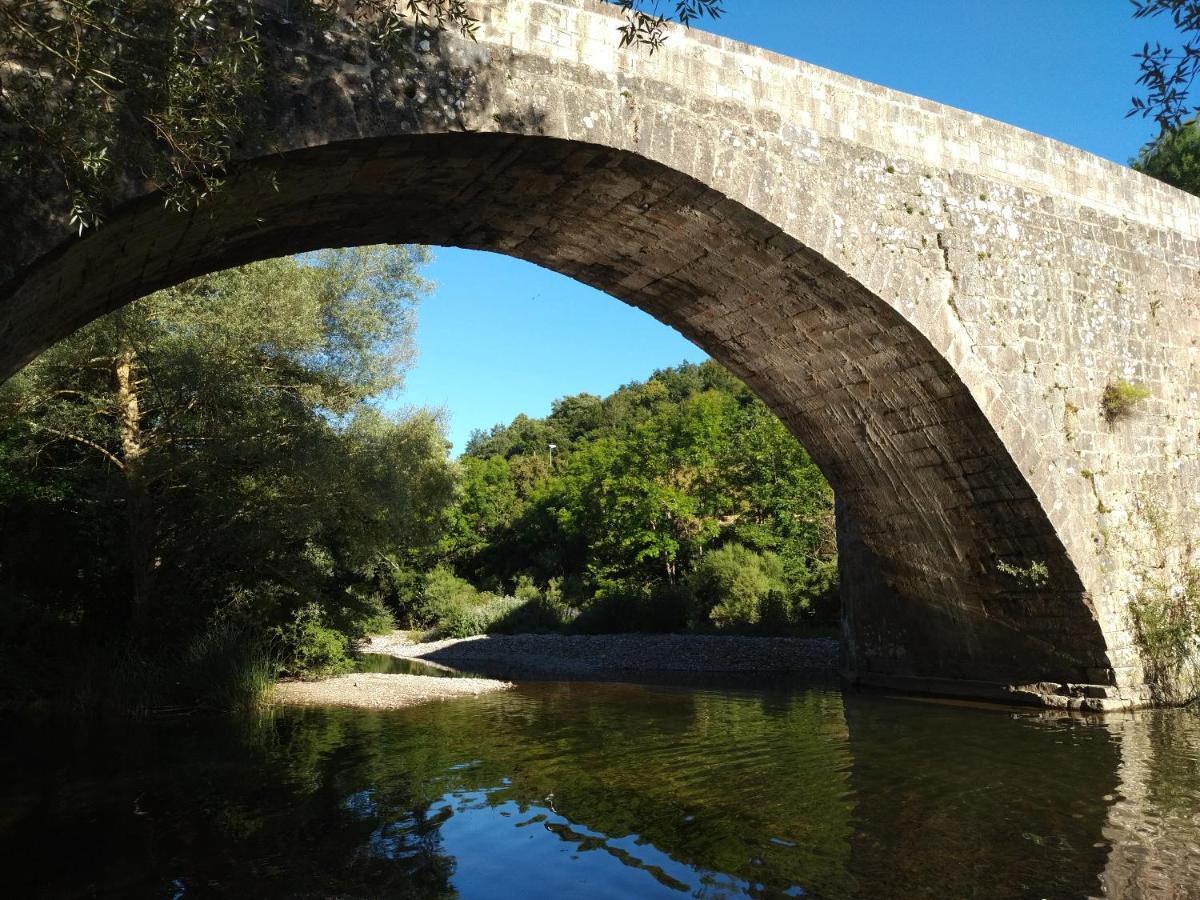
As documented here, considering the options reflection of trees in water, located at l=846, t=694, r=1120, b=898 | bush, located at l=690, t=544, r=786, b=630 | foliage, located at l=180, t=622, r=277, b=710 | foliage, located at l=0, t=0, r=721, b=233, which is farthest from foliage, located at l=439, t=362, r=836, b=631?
foliage, located at l=0, t=0, r=721, b=233

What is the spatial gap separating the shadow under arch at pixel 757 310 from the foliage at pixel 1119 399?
1487 mm

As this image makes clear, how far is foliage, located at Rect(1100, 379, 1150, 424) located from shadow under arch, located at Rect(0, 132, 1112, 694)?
4.88 feet

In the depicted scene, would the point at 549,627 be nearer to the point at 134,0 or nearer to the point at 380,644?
Answer: the point at 380,644

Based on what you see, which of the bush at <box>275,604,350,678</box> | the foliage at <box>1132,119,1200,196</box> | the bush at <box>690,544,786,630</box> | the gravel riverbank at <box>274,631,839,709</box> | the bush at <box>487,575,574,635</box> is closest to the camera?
the gravel riverbank at <box>274,631,839,709</box>

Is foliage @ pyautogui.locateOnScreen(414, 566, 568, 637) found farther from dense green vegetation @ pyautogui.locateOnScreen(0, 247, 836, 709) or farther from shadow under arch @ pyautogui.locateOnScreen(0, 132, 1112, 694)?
shadow under arch @ pyautogui.locateOnScreen(0, 132, 1112, 694)

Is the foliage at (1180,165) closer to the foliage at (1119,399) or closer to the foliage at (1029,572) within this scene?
the foliage at (1119,399)

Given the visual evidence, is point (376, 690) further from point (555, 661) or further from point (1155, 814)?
point (1155, 814)

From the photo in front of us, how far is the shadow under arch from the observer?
5945mm

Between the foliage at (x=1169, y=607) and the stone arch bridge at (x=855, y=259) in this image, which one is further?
the foliage at (x=1169, y=607)

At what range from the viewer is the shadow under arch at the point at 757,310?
5945 mm

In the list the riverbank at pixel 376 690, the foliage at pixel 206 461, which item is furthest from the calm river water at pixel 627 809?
the foliage at pixel 206 461

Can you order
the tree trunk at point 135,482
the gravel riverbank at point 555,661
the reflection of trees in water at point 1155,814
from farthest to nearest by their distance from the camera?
the gravel riverbank at point 555,661
the tree trunk at point 135,482
the reflection of trees in water at point 1155,814

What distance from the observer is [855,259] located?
7.61 meters

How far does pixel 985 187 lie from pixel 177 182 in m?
6.94
